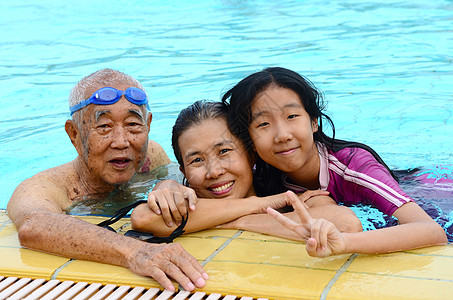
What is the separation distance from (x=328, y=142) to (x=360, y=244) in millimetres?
1337

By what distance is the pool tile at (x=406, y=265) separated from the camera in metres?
2.44

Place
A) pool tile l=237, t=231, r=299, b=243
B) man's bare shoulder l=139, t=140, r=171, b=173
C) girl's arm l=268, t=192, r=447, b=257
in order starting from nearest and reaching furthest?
1. girl's arm l=268, t=192, r=447, b=257
2. pool tile l=237, t=231, r=299, b=243
3. man's bare shoulder l=139, t=140, r=171, b=173

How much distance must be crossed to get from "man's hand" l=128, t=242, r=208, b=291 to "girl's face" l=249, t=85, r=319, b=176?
3.24 feet

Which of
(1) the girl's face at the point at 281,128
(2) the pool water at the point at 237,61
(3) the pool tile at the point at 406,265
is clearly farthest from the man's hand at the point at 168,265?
(2) the pool water at the point at 237,61

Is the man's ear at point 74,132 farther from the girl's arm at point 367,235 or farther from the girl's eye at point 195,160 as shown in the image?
the girl's arm at point 367,235

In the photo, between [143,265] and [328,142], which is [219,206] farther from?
[328,142]

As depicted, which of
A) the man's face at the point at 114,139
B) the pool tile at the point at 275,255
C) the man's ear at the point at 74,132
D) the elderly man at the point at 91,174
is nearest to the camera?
the pool tile at the point at 275,255

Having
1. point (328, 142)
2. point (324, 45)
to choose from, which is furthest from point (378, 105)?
point (328, 142)

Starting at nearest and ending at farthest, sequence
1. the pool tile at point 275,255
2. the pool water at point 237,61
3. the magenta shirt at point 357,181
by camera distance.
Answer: the pool tile at point 275,255, the magenta shirt at point 357,181, the pool water at point 237,61

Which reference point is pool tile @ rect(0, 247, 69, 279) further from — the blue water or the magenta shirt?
the blue water

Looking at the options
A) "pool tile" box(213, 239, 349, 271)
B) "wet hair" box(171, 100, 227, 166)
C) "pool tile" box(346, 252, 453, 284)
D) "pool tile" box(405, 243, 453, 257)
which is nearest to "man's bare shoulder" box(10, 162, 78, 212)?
"wet hair" box(171, 100, 227, 166)

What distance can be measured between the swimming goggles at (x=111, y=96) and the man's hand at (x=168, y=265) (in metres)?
1.40

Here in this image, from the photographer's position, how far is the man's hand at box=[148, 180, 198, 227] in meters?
2.99

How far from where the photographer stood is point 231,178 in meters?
3.46
